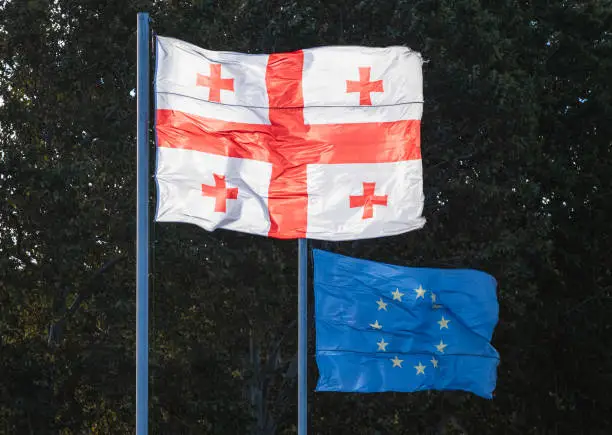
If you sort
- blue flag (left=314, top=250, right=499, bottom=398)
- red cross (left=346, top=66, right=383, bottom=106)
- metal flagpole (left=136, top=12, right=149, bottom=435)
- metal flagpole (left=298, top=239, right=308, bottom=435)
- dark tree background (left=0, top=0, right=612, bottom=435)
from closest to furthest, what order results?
metal flagpole (left=136, top=12, right=149, bottom=435), red cross (left=346, top=66, right=383, bottom=106), metal flagpole (left=298, top=239, right=308, bottom=435), blue flag (left=314, top=250, right=499, bottom=398), dark tree background (left=0, top=0, right=612, bottom=435)

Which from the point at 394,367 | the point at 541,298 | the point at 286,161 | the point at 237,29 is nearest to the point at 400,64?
the point at 286,161

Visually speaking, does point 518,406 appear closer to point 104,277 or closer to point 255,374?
point 255,374

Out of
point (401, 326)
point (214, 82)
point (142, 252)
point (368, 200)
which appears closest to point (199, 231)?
point (401, 326)

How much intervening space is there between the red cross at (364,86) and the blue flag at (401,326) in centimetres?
178

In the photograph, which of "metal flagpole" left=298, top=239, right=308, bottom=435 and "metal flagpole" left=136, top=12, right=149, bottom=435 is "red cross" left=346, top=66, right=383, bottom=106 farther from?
"metal flagpole" left=136, top=12, right=149, bottom=435

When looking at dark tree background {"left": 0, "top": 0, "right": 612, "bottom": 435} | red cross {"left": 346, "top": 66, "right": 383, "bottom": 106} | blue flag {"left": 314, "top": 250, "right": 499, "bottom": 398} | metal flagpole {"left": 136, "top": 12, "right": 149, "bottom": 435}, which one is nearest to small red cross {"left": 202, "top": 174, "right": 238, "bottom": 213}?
metal flagpole {"left": 136, "top": 12, "right": 149, "bottom": 435}

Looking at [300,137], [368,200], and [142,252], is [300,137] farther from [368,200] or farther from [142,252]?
[142,252]

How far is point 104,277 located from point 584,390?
1075 cm

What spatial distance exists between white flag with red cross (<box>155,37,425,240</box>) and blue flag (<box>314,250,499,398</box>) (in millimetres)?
1209

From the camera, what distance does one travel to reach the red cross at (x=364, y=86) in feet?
36.1

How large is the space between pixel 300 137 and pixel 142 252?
239 centimetres

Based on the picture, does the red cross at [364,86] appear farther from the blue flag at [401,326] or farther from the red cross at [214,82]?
the blue flag at [401,326]

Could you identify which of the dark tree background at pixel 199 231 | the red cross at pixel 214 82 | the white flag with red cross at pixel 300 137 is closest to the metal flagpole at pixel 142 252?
the white flag with red cross at pixel 300 137

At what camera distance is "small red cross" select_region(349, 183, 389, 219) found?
10665 mm
